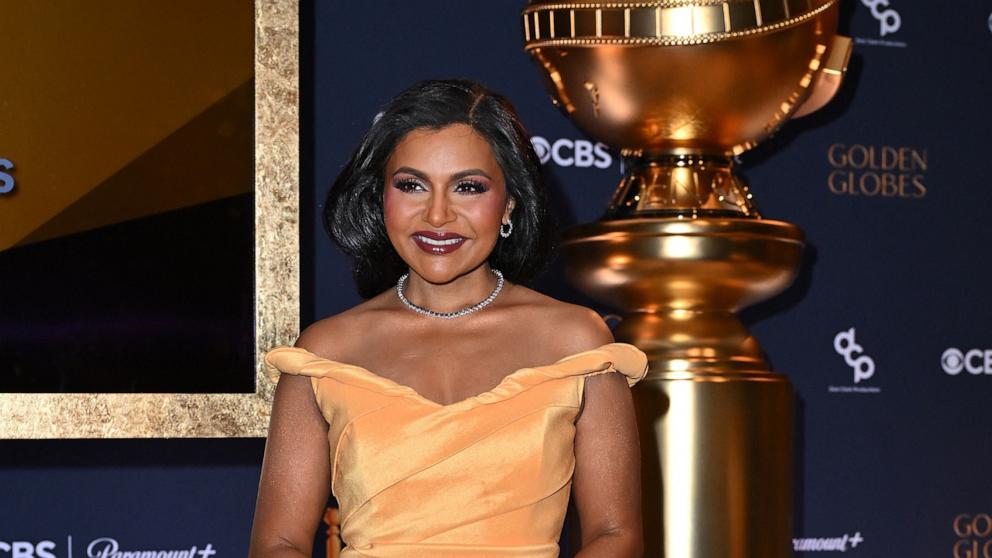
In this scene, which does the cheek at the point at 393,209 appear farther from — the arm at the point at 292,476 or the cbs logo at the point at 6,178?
the cbs logo at the point at 6,178

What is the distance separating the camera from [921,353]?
398 cm

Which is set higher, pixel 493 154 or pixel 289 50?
pixel 289 50

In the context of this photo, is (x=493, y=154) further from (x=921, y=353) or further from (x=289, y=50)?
(x=921, y=353)

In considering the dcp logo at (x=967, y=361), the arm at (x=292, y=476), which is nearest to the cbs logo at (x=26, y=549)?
the arm at (x=292, y=476)

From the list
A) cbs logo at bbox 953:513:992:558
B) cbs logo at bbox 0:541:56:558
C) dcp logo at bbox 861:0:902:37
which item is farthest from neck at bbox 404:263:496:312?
cbs logo at bbox 953:513:992:558

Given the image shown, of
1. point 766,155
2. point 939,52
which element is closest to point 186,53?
point 766,155

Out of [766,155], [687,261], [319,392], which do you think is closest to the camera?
[319,392]

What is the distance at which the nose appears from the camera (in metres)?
2.22

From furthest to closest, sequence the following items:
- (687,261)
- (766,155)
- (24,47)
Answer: (766,155) < (24,47) < (687,261)

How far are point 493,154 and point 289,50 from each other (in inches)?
43.6

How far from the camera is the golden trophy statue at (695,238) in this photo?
2873 millimetres

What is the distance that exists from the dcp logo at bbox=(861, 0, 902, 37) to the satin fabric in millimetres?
2119

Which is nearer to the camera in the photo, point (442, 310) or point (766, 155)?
point (442, 310)

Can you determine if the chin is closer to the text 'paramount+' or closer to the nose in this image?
the nose
